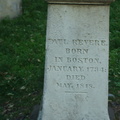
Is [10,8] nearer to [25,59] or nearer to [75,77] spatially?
[25,59]

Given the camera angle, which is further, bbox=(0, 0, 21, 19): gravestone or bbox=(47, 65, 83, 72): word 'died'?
bbox=(0, 0, 21, 19): gravestone

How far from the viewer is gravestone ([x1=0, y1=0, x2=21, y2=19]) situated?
916 centimetres

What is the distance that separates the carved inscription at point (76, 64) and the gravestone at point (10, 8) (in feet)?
18.6

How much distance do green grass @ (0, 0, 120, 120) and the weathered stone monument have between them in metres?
0.80

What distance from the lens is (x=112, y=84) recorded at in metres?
5.64

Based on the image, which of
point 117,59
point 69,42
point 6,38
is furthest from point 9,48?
point 69,42

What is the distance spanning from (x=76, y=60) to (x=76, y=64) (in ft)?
0.14

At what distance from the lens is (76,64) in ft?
12.6

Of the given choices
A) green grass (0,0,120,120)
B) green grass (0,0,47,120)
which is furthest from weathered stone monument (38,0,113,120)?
green grass (0,0,47,120)

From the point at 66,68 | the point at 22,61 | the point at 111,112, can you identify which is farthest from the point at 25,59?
the point at 66,68

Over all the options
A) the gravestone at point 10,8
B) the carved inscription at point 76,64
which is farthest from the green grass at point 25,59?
the carved inscription at point 76,64

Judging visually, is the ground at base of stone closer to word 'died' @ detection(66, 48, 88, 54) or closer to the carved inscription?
the carved inscription

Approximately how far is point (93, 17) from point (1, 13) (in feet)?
19.1

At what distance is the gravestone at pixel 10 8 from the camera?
361 inches
